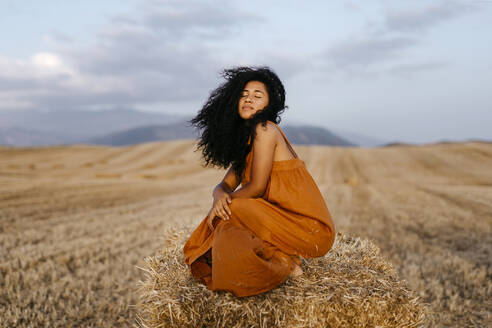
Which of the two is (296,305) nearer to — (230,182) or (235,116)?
(230,182)

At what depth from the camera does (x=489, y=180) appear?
21.7 m

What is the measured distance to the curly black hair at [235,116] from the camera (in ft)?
11.0

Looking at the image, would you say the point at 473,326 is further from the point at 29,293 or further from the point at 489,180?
the point at 489,180

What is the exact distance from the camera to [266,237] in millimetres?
2926

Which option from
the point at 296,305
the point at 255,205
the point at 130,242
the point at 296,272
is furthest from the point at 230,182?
the point at 130,242

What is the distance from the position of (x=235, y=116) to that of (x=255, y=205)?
966 mm

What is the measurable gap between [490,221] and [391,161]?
24232mm

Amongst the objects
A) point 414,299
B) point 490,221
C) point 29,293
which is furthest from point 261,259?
point 490,221

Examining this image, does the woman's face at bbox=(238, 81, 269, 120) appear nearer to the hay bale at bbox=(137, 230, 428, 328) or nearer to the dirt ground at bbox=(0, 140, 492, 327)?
the hay bale at bbox=(137, 230, 428, 328)

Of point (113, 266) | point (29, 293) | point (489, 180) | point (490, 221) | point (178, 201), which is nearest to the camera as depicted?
point (29, 293)

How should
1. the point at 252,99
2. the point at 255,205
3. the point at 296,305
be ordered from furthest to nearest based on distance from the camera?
the point at 252,99 < the point at 255,205 < the point at 296,305

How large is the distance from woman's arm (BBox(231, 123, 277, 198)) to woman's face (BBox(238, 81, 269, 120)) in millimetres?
246

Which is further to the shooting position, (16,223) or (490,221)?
(490,221)

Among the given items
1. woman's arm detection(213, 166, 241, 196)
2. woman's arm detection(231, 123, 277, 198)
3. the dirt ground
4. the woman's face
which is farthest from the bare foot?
the dirt ground
